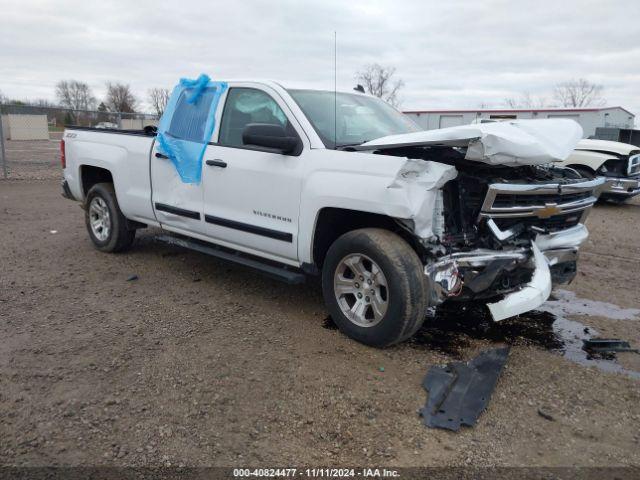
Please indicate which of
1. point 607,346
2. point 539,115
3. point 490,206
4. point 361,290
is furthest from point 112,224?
point 539,115

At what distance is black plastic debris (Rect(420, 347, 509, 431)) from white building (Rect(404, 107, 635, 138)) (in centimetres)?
1878

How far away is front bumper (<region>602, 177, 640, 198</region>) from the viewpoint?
1073 centimetres

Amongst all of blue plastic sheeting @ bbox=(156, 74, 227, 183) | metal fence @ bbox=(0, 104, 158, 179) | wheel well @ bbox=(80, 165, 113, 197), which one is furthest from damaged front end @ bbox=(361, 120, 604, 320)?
metal fence @ bbox=(0, 104, 158, 179)

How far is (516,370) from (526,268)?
0.76 meters

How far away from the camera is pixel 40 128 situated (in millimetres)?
37938

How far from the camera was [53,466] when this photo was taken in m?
2.62

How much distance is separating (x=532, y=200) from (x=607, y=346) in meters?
1.33

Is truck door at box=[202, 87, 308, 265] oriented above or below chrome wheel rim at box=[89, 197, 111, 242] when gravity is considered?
above

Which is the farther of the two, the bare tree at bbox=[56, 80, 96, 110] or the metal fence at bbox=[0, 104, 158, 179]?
the bare tree at bbox=[56, 80, 96, 110]

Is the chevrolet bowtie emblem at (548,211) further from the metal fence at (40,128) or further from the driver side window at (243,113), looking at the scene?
the metal fence at (40,128)

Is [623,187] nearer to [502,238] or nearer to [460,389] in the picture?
[502,238]

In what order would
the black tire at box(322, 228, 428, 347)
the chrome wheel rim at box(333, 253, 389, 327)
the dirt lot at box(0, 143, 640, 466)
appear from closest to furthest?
1. the dirt lot at box(0, 143, 640, 466)
2. the black tire at box(322, 228, 428, 347)
3. the chrome wheel rim at box(333, 253, 389, 327)

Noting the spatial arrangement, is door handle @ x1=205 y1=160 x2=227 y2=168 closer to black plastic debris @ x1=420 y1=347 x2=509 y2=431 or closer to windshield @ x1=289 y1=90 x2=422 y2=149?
windshield @ x1=289 y1=90 x2=422 y2=149

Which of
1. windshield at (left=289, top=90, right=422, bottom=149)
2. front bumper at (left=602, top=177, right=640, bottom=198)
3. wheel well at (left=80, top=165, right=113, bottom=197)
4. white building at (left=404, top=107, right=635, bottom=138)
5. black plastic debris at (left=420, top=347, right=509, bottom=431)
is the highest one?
white building at (left=404, top=107, right=635, bottom=138)
